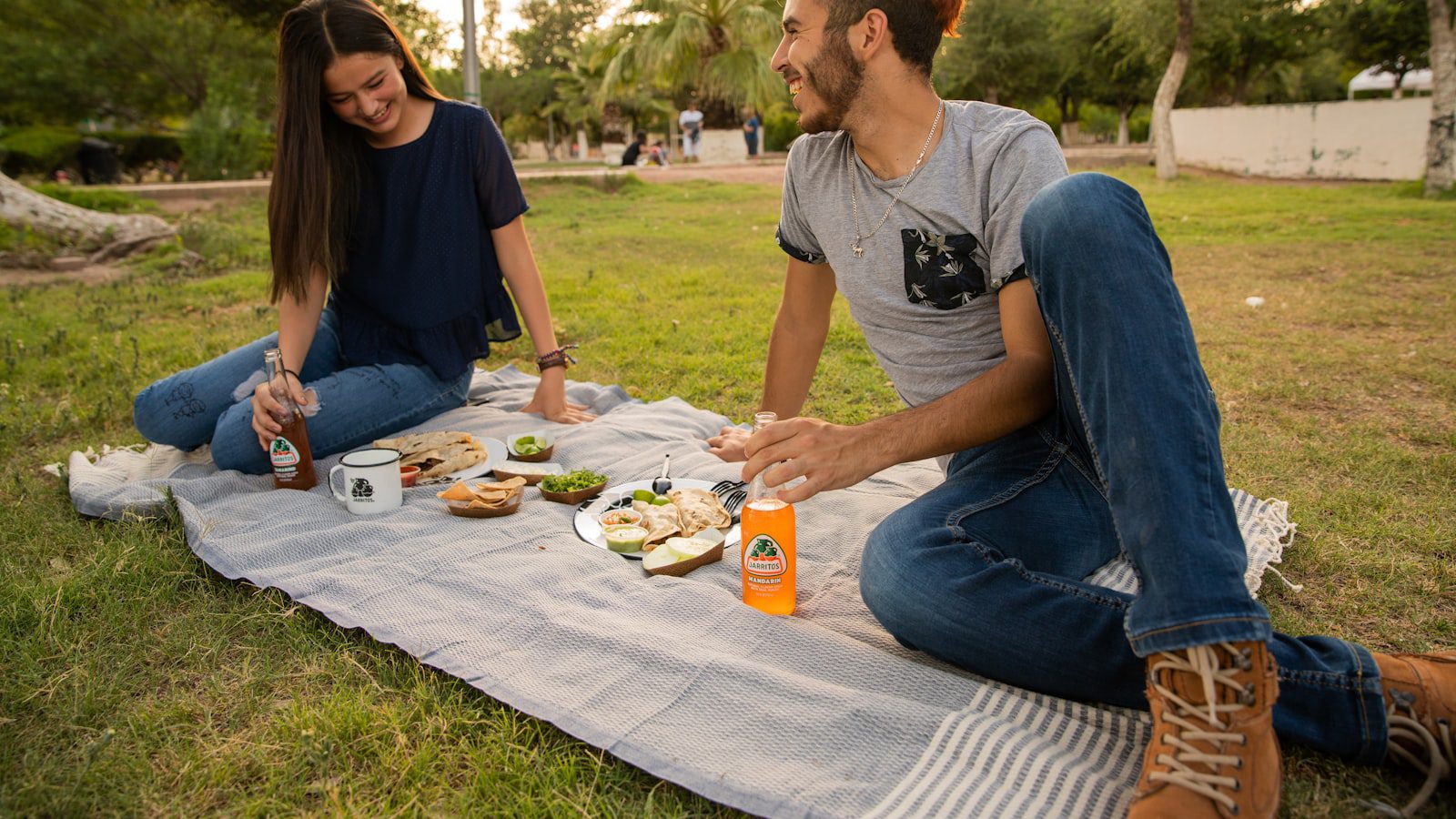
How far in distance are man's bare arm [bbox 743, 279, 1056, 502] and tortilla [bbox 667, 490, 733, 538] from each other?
2.48 feet

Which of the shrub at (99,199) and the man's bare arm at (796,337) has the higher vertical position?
the shrub at (99,199)

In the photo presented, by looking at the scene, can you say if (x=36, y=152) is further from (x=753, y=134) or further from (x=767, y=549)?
(x=767, y=549)

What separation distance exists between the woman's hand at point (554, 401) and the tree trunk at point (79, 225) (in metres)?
8.55

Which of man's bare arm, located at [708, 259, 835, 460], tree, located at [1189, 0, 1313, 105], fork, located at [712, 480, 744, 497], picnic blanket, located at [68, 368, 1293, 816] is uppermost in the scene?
tree, located at [1189, 0, 1313, 105]

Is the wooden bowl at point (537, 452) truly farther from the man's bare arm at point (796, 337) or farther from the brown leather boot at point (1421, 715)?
the brown leather boot at point (1421, 715)

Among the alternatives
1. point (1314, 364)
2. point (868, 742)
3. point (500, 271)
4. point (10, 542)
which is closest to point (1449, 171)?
point (1314, 364)

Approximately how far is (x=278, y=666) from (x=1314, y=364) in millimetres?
5413

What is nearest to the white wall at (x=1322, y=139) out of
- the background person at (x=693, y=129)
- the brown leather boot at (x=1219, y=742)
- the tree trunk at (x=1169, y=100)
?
the tree trunk at (x=1169, y=100)

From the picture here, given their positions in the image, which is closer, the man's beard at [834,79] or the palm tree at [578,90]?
the man's beard at [834,79]

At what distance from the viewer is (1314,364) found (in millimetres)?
5266

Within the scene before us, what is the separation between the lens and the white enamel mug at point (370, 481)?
321 centimetres

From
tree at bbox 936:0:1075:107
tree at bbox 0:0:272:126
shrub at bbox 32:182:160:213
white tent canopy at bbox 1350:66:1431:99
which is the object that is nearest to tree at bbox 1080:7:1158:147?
Result: tree at bbox 936:0:1075:107

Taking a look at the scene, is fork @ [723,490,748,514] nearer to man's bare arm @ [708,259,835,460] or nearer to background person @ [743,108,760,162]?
man's bare arm @ [708,259,835,460]

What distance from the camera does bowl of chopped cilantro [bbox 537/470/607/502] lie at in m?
3.30
